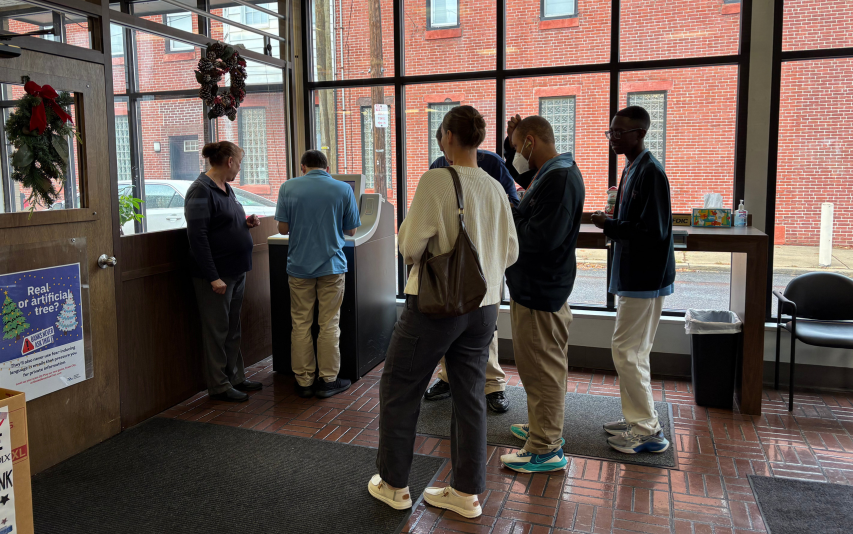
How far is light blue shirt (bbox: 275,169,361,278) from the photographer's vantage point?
4254 mm

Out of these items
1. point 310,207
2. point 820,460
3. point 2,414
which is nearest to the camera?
point 2,414

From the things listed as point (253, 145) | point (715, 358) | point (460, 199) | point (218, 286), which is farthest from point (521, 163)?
point (253, 145)

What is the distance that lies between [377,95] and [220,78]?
5.24ft

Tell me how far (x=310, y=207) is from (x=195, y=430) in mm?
1572

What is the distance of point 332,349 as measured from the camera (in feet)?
14.6

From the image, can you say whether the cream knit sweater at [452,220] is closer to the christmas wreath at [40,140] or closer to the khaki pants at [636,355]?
the khaki pants at [636,355]

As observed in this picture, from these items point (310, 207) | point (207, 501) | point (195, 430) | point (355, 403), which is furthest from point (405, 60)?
point (207, 501)

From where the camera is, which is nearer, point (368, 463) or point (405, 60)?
point (368, 463)

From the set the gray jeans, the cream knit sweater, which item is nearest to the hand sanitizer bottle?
the cream knit sweater

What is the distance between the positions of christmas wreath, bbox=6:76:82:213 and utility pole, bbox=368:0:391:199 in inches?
109

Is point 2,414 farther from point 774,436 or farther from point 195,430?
point 774,436

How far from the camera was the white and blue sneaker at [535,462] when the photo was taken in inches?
128

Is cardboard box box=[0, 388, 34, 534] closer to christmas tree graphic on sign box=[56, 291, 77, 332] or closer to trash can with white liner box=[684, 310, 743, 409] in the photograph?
christmas tree graphic on sign box=[56, 291, 77, 332]

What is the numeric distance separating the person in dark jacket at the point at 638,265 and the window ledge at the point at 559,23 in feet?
6.71
